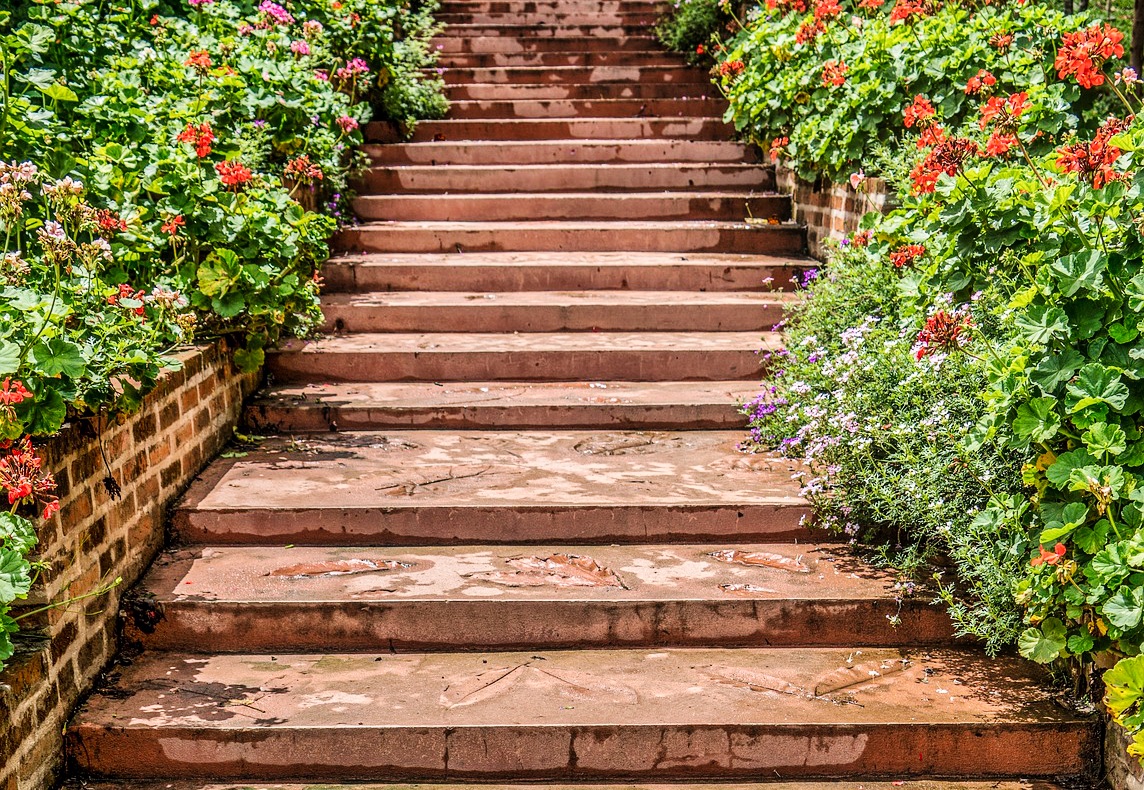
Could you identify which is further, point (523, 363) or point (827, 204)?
point (827, 204)

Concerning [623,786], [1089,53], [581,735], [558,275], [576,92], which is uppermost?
[576,92]

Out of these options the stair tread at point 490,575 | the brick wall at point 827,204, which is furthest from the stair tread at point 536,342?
the stair tread at point 490,575

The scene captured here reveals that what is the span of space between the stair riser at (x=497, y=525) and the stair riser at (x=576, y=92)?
5043 mm

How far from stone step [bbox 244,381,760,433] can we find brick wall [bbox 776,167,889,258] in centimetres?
120

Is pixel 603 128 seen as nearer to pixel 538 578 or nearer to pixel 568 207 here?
pixel 568 207

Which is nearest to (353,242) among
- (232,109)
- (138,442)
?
(232,109)

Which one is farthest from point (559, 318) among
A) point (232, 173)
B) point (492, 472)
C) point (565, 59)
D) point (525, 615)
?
point (565, 59)

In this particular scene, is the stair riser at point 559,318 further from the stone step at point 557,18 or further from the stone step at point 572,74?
the stone step at point 557,18

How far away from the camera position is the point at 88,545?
3113mm

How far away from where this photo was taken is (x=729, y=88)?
748 centimetres

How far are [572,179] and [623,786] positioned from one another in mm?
4758

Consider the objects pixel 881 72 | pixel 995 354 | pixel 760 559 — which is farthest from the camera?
pixel 881 72

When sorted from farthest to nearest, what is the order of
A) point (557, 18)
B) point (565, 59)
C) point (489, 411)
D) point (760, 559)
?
point (557, 18)
point (565, 59)
point (489, 411)
point (760, 559)

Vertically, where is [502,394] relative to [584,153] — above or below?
below
